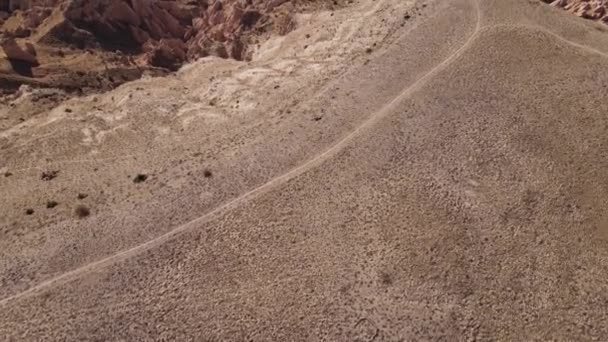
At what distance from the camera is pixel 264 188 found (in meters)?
33.5

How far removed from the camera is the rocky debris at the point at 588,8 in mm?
52969

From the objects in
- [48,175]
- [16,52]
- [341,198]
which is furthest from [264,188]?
[16,52]

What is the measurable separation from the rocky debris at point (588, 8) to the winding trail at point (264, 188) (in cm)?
1670

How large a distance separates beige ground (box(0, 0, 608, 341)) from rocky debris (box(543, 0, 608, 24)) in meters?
7.58

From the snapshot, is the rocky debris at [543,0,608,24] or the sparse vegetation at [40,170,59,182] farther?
the rocky debris at [543,0,608,24]

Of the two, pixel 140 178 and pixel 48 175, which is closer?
pixel 140 178

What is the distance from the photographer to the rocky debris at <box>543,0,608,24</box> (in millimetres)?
52969

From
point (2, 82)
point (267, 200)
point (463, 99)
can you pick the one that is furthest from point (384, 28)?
point (2, 82)

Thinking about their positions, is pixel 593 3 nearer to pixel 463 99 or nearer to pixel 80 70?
pixel 463 99

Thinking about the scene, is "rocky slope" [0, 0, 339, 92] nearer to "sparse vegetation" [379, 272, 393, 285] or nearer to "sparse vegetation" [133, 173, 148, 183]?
"sparse vegetation" [133, 173, 148, 183]

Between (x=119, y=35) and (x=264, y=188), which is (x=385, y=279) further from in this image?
(x=119, y=35)

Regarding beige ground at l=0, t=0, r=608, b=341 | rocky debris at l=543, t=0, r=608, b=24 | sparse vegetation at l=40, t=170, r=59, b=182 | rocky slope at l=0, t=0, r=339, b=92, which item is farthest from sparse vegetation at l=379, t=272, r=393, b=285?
rocky debris at l=543, t=0, r=608, b=24

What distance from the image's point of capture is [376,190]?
3306cm

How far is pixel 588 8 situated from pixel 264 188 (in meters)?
41.9
